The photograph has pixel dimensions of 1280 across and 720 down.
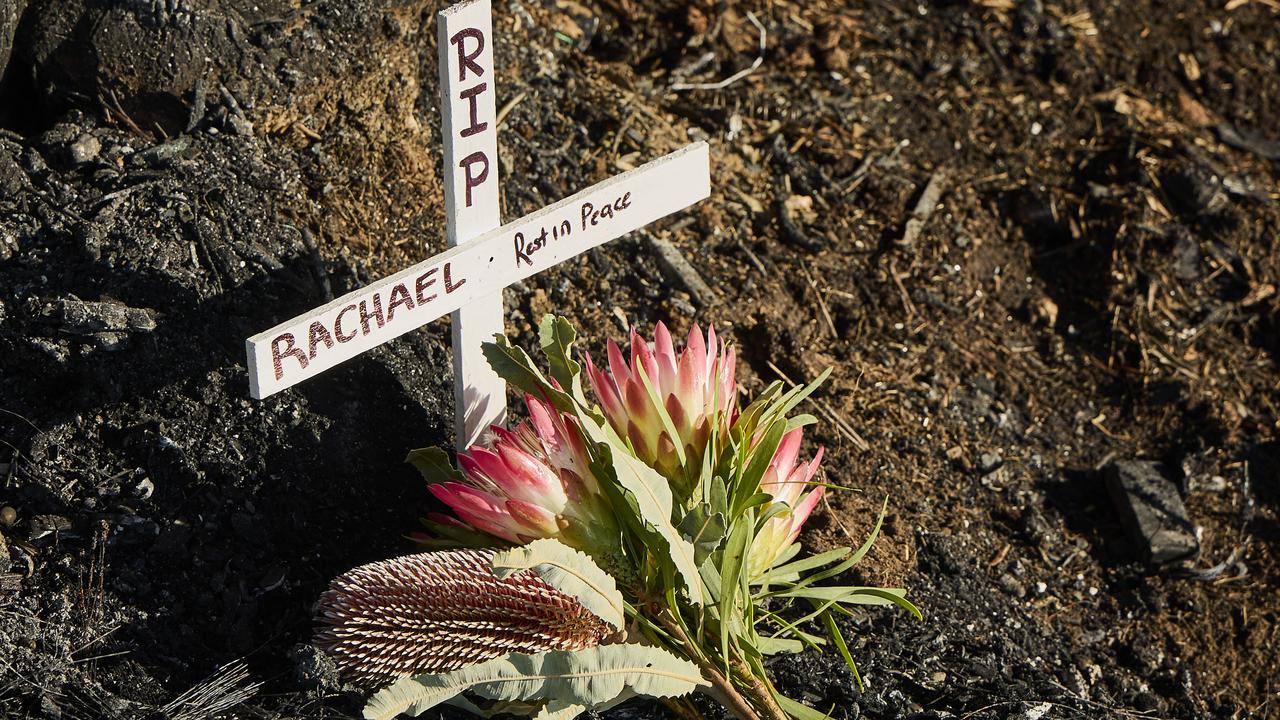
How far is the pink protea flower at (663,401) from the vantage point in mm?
2045

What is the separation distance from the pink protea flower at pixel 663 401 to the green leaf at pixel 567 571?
0.29 metres

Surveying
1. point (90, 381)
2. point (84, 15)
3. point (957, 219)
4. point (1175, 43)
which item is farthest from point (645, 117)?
point (1175, 43)

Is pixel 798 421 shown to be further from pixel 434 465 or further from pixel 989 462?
pixel 989 462

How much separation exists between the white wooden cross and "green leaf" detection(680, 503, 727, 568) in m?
0.57

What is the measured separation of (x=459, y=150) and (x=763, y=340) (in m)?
0.92

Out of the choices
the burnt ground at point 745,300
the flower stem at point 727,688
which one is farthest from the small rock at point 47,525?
the flower stem at point 727,688

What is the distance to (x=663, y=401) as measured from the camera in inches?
81.6

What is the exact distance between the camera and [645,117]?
10.2 ft

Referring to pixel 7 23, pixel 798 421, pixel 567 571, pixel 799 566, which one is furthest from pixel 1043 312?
pixel 7 23

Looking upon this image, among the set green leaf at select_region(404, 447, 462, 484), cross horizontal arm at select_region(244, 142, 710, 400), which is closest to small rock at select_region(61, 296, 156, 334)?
cross horizontal arm at select_region(244, 142, 710, 400)

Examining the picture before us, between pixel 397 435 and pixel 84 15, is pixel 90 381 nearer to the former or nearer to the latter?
pixel 397 435

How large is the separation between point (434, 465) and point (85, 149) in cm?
94

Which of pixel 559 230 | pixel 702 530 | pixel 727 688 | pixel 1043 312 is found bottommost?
pixel 727 688

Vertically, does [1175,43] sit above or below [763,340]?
above
